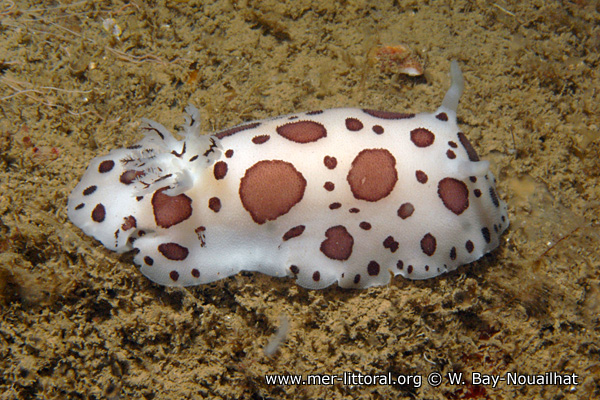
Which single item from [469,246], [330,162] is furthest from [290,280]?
[469,246]

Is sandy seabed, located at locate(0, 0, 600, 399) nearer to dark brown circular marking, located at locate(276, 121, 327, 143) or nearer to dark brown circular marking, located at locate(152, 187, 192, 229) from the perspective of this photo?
dark brown circular marking, located at locate(152, 187, 192, 229)

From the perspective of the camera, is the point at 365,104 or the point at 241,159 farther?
the point at 365,104

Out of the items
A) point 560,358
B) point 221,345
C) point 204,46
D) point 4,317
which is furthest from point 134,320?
point 560,358

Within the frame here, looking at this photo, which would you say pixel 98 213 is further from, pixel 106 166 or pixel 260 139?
pixel 260 139

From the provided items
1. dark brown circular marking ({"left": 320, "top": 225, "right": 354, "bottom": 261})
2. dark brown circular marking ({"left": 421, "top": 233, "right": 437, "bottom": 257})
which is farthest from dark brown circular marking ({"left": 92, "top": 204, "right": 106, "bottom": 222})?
dark brown circular marking ({"left": 421, "top": 233, "right": 437, "bottom": 257})

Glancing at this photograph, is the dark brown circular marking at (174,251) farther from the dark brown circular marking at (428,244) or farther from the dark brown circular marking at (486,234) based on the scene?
the dark brown circular marking at (486,234)

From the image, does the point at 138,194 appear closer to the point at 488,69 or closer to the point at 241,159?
the point at 241,159
